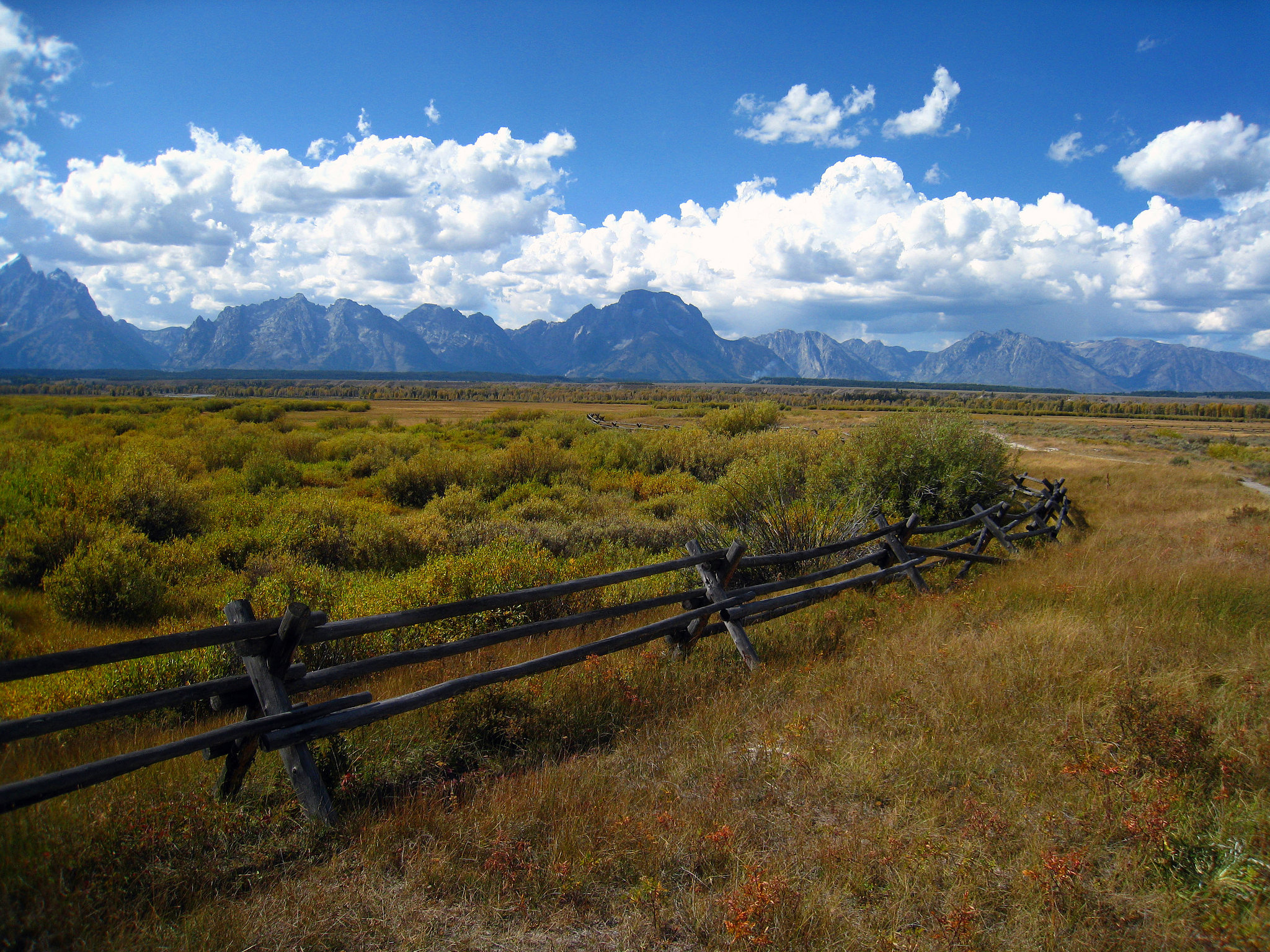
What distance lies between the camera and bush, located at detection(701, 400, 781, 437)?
92.8 ft

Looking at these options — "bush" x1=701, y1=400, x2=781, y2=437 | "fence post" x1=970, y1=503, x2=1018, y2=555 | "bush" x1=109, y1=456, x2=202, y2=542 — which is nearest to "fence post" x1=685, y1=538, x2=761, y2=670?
"fence post" x1=970, y1=503, x2=1018, y2=555

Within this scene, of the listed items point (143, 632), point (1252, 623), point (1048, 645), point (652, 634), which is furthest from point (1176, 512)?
point (143, 632)

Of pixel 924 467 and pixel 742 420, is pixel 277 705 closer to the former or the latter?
pixel 924 467

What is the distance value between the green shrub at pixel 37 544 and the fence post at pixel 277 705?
808 cm

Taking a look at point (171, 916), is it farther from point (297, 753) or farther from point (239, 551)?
point (239, 551)

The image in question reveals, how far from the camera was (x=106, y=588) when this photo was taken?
8.09 m

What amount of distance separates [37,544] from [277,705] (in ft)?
30.4

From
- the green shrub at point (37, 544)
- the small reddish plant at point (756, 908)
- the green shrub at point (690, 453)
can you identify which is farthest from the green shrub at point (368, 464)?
the small reddish plant at point (756, 908)

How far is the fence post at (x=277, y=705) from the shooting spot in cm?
332

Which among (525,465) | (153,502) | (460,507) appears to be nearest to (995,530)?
(460,507)

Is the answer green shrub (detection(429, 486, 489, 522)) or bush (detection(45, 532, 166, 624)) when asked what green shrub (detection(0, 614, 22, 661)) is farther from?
green shrub (detection(429, 486, 489, 522))

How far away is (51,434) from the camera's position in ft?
70.3

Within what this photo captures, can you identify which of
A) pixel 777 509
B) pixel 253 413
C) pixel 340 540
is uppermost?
pixel 253 413

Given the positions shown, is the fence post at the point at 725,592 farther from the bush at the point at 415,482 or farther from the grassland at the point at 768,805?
the bush at the point at 415,482
